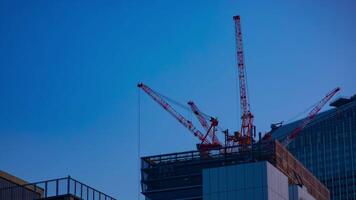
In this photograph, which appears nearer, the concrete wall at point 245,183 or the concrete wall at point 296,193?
the concrete wall at point 245,183

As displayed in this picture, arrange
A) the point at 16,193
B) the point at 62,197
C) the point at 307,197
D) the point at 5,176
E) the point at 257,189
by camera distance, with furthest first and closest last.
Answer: the point at 307,197
the point at 257,189
the point at 5,176
the point at 16,193
the point at 62,197

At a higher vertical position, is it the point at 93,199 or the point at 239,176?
the point at 239,176

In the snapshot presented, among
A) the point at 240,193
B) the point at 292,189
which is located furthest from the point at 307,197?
the point at 240,193

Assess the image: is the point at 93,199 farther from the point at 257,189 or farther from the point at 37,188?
the point at 257,189

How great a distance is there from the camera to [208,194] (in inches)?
6949

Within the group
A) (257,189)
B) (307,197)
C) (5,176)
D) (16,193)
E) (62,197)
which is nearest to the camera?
(62,197)

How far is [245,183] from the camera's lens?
172750 mm

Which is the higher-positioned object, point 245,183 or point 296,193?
point 245,183

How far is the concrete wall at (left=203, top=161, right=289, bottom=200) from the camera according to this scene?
559ft

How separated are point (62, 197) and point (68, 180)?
2.16 metres

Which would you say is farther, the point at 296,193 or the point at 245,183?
the point at 296,193

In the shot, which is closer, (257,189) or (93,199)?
(93,199)

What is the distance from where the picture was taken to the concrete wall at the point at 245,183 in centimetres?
17038

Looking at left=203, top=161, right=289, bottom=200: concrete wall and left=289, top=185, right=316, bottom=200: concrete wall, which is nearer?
left=203, top=161, right=289, bottom=200: concrete wall
